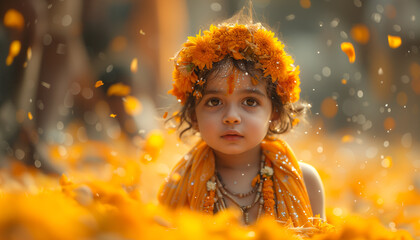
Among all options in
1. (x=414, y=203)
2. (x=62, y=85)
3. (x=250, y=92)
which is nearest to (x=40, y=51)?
(x=62, y=85)

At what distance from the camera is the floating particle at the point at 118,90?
6.79 feet

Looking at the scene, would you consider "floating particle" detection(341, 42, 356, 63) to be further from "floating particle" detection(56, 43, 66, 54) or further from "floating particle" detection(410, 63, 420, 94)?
"floating particle" detection(56, 43, 66, 54)

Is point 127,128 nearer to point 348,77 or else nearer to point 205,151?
point 205,151

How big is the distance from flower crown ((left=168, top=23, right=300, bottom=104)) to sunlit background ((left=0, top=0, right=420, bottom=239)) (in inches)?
14.7

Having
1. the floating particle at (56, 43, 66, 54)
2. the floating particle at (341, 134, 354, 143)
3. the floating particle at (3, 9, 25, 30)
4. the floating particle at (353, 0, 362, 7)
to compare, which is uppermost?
the floating particle at (353, 0, 362, 7)

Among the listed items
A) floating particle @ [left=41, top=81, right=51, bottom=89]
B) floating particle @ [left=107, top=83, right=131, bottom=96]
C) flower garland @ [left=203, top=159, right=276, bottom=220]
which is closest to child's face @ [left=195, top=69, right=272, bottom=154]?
flower garland @ [left=203, top=159, right=276, bottom=220]

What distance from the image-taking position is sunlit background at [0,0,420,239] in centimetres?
172

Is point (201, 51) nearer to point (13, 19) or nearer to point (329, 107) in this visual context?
point (13, 19)

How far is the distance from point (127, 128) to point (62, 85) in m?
0.52

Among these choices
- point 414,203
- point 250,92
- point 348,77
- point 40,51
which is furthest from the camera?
point 348,77

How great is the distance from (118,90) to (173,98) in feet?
0.96

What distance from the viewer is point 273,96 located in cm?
149

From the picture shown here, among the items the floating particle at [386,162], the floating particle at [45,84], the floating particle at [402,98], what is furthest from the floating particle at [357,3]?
the floating particle at [45,84]

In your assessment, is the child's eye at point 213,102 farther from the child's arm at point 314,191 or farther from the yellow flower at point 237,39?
the child's arm at point 314,191
